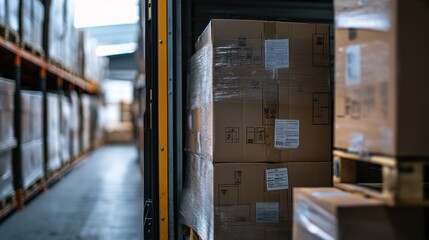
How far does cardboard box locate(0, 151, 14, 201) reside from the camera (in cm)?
465

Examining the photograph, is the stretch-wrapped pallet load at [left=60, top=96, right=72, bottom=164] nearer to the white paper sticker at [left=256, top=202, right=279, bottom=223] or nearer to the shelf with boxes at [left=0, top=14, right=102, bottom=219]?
the shelf with boxes at [left=0, top=14, right=102, bottom=219]

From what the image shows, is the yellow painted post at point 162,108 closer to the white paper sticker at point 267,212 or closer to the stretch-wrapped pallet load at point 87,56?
the white paper sticker at point 267,212

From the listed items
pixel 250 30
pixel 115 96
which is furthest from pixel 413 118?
pixel 115 96

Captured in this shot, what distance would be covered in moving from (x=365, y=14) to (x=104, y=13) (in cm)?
1392

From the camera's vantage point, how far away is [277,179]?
238 cm

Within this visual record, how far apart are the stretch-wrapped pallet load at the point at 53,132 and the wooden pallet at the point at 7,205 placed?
182cm

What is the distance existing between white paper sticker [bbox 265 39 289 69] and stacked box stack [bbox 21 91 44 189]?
4001mm

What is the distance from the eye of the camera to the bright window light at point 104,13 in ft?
40.6

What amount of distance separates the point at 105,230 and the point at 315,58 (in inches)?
122

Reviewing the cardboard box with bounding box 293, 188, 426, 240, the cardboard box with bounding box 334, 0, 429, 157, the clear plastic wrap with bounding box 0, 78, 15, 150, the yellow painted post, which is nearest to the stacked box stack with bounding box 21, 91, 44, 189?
the clear plastic wrap with bounding box 0, 78, 15, 150

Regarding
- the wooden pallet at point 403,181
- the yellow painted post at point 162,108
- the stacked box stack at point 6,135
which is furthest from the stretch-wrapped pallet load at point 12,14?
the wooden pallet at point 403,181

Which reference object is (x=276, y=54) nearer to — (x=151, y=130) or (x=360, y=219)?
(x=151, y=130)

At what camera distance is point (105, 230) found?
180 inches

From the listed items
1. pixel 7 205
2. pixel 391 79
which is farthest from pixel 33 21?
pixel 391 79
